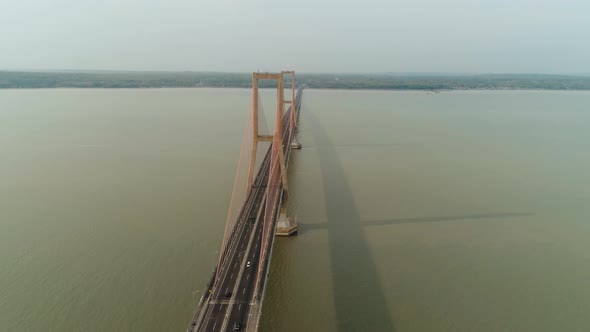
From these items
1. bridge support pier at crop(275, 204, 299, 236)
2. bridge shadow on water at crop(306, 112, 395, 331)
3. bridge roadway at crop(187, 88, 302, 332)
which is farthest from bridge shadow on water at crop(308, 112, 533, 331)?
bridge roadway at crop(187, 88, 302, 332)

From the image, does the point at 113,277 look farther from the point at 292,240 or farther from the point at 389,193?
the point at 389,193

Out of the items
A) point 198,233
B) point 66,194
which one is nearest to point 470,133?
point 198,233

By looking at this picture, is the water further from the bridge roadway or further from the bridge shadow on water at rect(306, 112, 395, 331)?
the bridge roadway

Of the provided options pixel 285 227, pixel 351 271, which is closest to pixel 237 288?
pixel 351 271

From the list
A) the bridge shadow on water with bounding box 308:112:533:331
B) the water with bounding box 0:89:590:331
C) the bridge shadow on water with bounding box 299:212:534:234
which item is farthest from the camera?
the bridge shadow on water with bounding box 299:212:534:234

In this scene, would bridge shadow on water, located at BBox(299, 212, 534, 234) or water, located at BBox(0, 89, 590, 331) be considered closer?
water, located at BBox(0, 89, 590, 331)

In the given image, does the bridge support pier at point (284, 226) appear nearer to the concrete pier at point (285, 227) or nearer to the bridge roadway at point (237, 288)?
the concrete pier at point (285, 227)
